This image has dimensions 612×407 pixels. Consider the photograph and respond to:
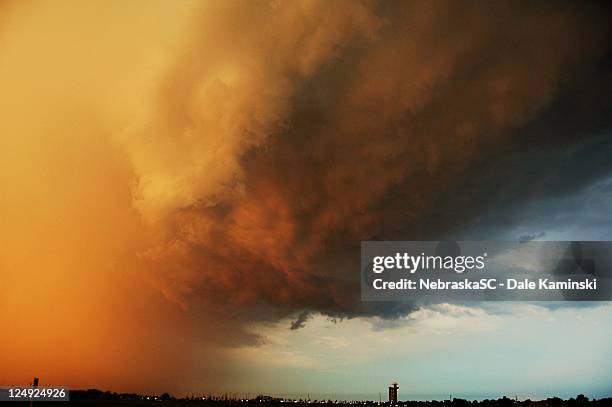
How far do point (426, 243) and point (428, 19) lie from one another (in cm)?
357

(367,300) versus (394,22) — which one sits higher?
(394,22)

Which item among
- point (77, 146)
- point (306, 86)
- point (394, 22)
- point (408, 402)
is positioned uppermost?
point (394, 22)

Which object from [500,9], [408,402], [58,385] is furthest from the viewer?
[408,402]

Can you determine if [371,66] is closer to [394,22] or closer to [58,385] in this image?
[394,22]

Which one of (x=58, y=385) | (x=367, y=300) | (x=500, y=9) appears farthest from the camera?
(x=58, y=385)

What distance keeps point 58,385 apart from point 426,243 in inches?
277

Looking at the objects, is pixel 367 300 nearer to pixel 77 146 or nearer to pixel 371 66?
pixel 371 66

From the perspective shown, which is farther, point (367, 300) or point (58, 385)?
point (58, 385)

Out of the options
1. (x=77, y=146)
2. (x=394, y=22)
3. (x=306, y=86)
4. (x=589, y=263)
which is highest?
(x=394, y=22)

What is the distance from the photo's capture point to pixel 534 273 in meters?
9.33

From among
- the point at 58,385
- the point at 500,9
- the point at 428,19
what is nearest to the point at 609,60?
the point at 500,9

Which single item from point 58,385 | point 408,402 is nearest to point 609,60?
point 408,402

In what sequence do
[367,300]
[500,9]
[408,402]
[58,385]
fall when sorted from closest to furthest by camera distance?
[500,9] → [367,300] → [58,385] → [408,402]

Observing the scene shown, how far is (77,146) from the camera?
948 cm
